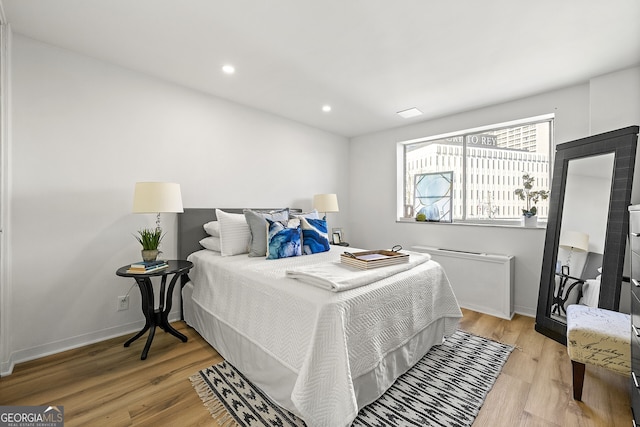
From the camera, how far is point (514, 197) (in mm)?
3510

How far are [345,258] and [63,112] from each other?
2581 mm

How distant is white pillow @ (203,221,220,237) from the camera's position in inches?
113

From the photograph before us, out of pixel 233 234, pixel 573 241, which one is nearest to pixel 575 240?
pixel 573 241

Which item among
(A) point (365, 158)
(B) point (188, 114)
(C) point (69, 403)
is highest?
(B) point (188, 114)

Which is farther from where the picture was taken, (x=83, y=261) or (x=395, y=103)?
(x=395, y=103)

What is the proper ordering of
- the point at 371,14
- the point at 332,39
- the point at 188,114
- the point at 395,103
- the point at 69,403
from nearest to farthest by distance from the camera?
the point at 69,403 → the point at 371,14 → the point at 332,39 → the point at 188,114 → the point at 395,103

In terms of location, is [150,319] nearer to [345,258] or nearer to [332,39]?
[345,258]

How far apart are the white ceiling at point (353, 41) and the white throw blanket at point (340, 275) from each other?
5.64ft

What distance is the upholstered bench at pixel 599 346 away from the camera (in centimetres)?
168

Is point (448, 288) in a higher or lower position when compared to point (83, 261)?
lower

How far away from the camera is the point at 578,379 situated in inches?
69.2

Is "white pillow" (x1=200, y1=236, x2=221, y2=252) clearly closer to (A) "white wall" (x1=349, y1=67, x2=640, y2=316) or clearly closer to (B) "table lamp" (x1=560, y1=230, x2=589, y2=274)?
(A) "white wall" (x1=349, y1=67, x2=640, y2=316)

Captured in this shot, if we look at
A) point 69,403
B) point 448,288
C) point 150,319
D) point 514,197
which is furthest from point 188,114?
point 514,197

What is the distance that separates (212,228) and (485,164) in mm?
3536
